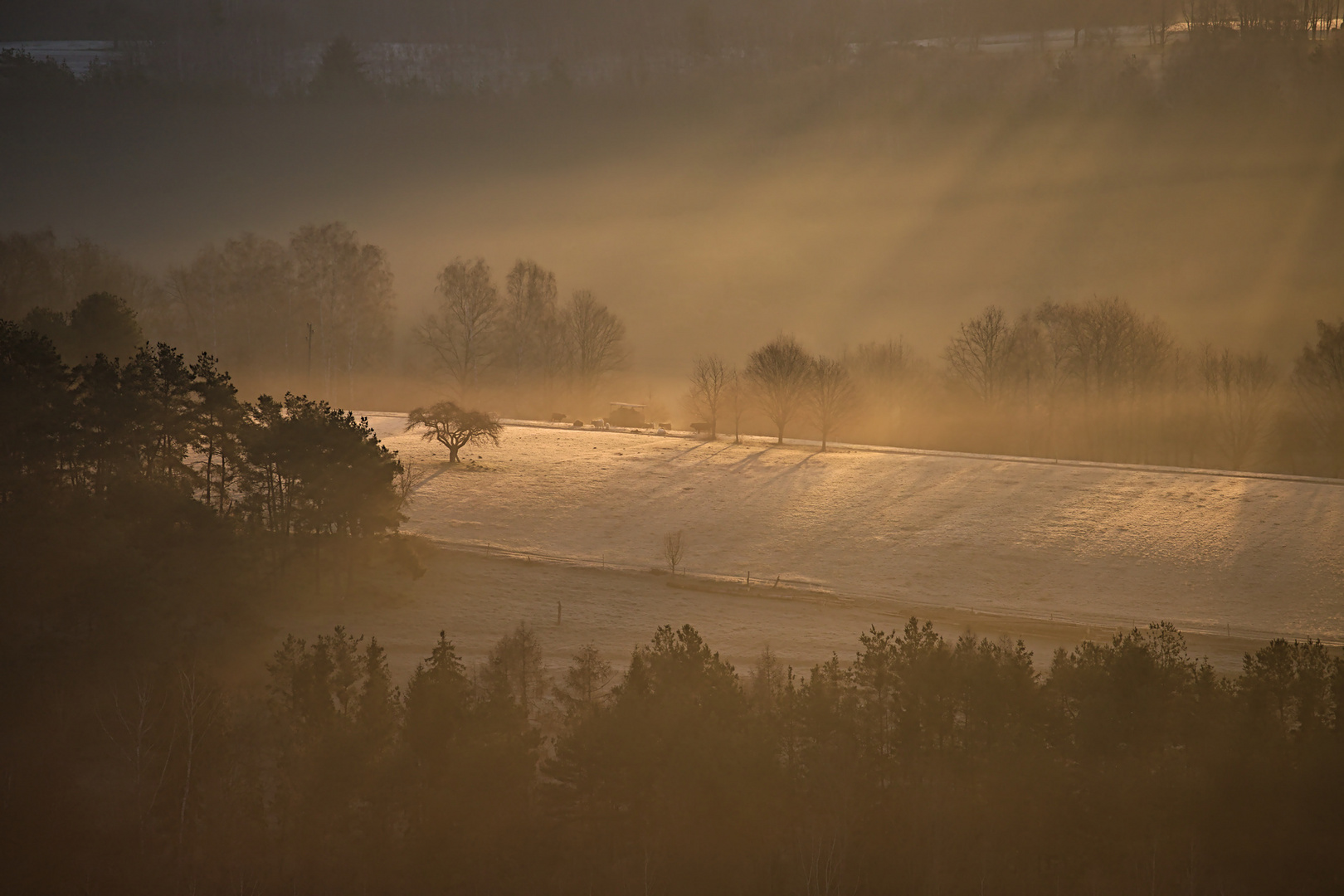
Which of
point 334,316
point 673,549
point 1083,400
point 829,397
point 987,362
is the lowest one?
point 673,549

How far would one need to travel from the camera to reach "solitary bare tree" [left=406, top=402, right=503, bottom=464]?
62.6m

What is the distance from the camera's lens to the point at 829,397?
7175 cm

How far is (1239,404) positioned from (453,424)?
6441 cm

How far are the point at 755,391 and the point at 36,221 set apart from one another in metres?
185

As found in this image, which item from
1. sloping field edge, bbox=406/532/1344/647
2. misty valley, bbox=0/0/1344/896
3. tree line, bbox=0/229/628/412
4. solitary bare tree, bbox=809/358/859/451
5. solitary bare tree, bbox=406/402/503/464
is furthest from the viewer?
tree line, bbox=0/229/628/412

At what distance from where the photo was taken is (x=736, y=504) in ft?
182

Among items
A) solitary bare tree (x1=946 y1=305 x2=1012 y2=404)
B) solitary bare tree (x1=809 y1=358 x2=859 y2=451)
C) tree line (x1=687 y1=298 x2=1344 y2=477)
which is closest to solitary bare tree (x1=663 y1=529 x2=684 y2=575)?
solitary bare tree (x1=809 y1=358 x2=859 y2=451)

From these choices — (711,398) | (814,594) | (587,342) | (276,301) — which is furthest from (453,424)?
(276,301)

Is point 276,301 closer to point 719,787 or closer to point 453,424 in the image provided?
point 453,424

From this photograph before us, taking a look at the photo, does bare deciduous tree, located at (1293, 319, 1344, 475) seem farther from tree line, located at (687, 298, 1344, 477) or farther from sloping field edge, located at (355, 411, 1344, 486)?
sloping field edge, located at (355, 411, 1344, 486)

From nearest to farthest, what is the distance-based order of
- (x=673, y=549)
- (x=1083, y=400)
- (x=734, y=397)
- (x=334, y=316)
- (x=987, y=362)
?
(x=673, y=549) < (x=734, y=397) < (x=1083, y=400) < (x=987, y=362) < (x=334, y=316)

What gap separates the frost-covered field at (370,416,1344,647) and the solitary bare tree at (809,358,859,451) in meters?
5.12

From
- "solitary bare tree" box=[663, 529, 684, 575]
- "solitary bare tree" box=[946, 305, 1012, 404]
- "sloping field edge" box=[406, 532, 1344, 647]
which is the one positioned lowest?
"sloping field edge" box=[406, 532, 1344, 647]

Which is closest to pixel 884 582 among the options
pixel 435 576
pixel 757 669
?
pixel 757 669
